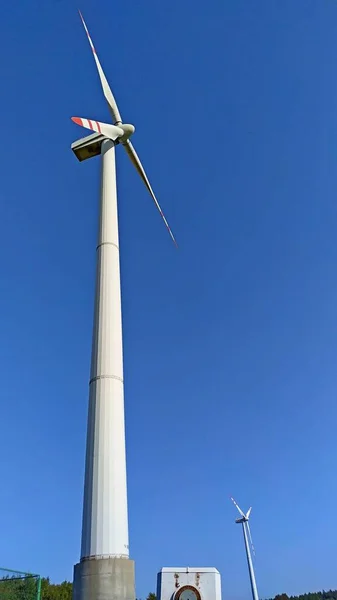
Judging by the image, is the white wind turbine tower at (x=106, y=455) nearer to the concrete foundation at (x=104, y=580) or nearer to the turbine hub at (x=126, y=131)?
the concrete foundation at (x=104, y=580)

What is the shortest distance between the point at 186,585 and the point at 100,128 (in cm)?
1605

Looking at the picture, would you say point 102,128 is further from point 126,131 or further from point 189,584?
point 189,584

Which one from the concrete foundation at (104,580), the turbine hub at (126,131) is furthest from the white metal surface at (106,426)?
the turbine hub at (126,131)

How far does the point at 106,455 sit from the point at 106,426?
0.70m

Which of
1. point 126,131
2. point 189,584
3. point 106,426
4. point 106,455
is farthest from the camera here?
point 126,131

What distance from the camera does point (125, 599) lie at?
367 inches

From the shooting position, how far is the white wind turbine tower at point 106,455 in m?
9.43

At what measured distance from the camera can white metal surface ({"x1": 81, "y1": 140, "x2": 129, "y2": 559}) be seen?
32.3 ft

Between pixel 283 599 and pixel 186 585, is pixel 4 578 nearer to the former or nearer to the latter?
pixel 186 585

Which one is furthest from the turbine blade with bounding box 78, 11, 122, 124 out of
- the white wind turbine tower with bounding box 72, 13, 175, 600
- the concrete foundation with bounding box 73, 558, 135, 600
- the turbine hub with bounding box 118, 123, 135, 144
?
the concrete foundation with bounding box 73, 558, 135, 600

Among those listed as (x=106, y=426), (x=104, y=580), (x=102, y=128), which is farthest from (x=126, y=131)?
(x=104, y=580)

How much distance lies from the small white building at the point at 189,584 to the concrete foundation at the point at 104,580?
416 cm

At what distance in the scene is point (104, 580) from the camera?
30.3ft

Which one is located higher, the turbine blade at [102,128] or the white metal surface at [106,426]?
the turbine blade at [102,128]
